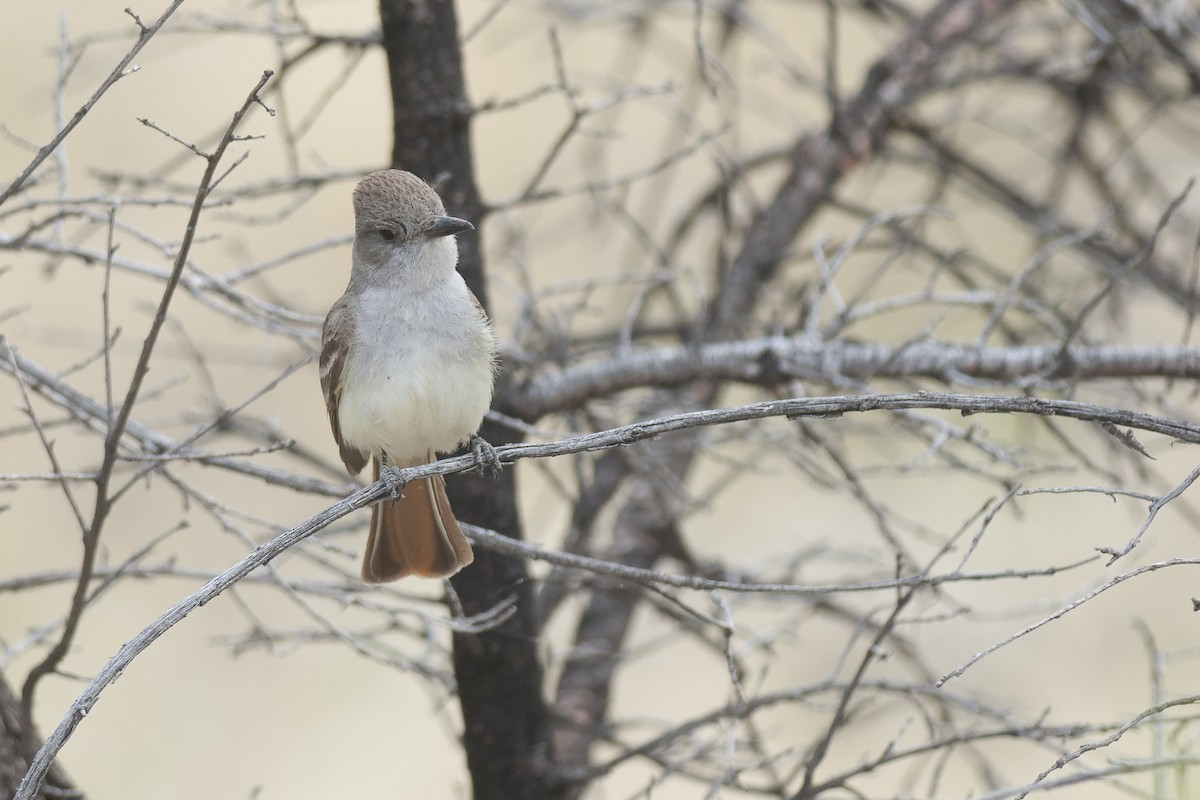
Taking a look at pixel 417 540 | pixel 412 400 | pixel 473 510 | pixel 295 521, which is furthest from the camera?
pixel 295 521

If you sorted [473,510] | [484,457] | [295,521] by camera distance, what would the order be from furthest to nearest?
[295,521] → [473,510] → [484,457]

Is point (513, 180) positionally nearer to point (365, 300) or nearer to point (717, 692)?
point (717, 692)

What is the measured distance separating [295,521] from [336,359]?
4835 mm

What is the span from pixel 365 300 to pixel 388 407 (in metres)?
0.30

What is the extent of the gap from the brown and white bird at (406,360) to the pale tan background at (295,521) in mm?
3283

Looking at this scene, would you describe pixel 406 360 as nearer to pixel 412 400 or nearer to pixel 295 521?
pixel 412 400

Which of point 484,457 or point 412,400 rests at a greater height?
point 412,400

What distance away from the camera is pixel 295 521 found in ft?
25.1

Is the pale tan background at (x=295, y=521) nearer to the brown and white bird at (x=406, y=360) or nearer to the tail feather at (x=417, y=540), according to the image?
the brown and white bird at (x=406, y=360)

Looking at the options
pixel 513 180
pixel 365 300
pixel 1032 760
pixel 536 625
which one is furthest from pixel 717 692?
pixel 365 300

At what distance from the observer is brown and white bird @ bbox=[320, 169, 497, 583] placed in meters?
2.83

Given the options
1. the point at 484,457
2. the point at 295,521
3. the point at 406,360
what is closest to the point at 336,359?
the point at 406,360

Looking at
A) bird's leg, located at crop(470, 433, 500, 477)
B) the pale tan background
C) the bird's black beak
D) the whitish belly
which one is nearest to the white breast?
the whitish belly

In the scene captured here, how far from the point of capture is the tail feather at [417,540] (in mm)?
2758
